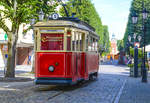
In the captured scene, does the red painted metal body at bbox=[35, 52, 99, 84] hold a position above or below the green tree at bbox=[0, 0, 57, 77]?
below

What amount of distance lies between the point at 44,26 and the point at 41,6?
5.18 meters

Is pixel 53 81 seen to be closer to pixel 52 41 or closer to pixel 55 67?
pixel 55 67

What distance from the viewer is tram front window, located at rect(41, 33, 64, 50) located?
12.9 metres

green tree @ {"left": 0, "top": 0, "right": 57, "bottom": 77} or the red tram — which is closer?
the red tram

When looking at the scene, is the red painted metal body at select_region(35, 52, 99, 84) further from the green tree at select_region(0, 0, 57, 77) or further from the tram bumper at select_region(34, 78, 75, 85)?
the green tree at select_region(0, 0, 57, 77)

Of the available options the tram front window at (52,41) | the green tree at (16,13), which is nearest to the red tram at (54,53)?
the tram front window at (52,41)

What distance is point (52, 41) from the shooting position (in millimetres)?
12875

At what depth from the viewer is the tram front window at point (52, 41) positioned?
12.9m

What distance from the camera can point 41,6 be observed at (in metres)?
17.8

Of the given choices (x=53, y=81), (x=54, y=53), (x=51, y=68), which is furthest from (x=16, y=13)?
(x=53, y=81)

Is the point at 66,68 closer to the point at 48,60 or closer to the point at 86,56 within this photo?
the point at 48,60

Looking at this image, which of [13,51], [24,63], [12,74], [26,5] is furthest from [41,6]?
[24,63]

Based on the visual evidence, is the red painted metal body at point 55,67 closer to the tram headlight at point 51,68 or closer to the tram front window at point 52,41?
the tram headlight at point 51,68

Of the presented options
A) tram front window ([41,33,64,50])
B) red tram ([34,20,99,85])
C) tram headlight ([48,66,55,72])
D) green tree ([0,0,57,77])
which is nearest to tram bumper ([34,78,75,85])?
red tram ([34,20,99,85])
